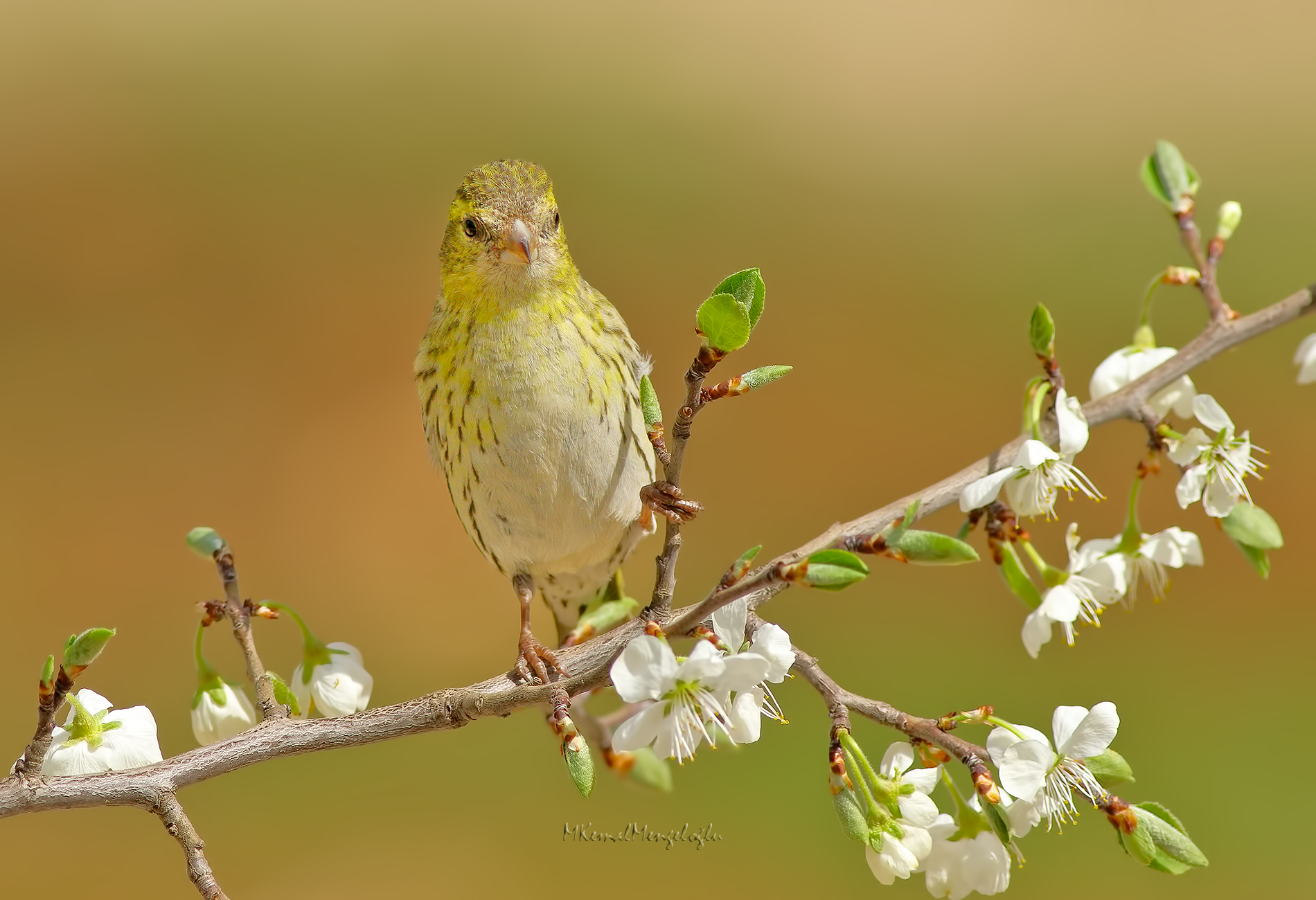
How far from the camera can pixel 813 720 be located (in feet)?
24.1

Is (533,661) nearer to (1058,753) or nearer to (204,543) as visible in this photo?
(204,543)

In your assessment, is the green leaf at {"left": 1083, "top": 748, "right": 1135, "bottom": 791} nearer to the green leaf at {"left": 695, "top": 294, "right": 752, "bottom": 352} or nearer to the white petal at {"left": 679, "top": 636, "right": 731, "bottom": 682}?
the white petal at {"left": 679, "top": 636, "right": 731, "bottom": 682}

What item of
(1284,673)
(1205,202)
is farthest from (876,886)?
(1205,202)

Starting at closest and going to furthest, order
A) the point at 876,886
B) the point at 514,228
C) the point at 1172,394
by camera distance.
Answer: the point at 1172,394, the point at 514,228, the point at 876,886

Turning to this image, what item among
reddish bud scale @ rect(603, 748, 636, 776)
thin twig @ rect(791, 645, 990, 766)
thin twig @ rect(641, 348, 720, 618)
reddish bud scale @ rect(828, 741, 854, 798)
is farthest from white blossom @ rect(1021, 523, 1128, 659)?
reddish bud scale @ rect(603, 748, 636, 776)

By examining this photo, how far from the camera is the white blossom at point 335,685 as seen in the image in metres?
2.44

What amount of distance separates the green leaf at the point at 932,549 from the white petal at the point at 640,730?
47 centimetres

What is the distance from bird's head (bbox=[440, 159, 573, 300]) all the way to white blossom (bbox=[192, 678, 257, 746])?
1.19 m

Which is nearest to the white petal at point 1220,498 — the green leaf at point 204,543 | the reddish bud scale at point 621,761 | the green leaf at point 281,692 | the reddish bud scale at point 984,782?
the reddish bud scale at point 984,782

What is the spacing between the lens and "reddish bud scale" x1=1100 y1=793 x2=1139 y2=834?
1.92 metres

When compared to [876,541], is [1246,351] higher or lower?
higher

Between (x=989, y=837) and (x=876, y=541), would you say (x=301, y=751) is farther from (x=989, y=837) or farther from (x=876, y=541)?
(x=989, y=837)

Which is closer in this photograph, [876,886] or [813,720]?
[876,886]

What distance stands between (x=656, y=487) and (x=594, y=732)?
1.63 feet
